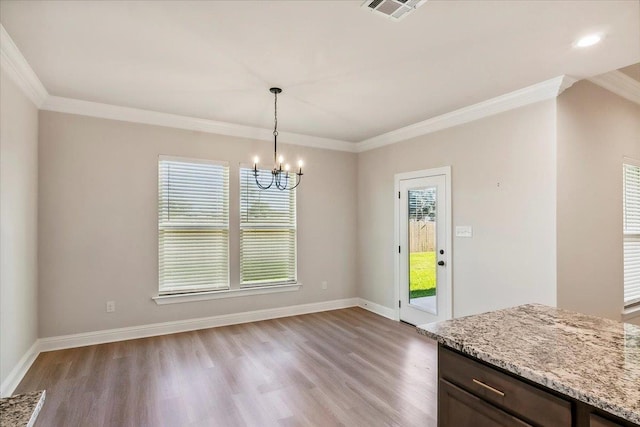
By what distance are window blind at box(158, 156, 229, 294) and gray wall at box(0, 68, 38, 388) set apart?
128 cm

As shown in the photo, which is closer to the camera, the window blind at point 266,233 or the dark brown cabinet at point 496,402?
the dark brown cabinet at point 496,402

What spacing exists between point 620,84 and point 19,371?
6.76m

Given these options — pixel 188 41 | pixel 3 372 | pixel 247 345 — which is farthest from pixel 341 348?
pixel 188 41

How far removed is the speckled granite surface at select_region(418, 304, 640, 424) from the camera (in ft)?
3.59

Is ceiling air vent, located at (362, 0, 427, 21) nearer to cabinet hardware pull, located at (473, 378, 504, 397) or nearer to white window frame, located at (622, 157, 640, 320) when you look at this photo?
cabinet hardware pull, located at (473, 378, 504, 397)

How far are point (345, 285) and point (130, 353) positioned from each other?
132 inches

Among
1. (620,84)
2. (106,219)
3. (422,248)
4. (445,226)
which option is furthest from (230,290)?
(620,84)

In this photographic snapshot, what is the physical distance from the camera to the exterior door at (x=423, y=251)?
14.5 feet

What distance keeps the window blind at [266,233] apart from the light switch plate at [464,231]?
245 cm

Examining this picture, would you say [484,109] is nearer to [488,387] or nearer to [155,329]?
[488,387]

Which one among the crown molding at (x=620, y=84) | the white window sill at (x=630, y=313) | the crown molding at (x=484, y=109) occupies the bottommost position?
the white window sill at (x=630, y=313)

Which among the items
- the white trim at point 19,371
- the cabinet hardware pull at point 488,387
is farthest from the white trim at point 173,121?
the cabinet hardware pull at point 488,387

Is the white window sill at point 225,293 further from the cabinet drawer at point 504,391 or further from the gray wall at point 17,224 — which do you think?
the cabinet drawer at point 504,391

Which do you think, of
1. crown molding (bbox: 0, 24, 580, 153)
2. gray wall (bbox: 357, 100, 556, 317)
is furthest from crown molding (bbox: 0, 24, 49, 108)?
gray wall (bbox: 357, 100, 556, 317)
